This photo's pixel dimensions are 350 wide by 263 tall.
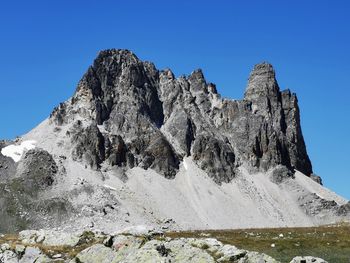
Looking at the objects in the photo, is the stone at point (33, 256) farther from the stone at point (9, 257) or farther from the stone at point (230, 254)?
the stone at point (230, 254)

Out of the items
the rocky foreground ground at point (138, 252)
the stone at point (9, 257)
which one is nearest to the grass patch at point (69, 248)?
the rocky foreground ground at point (138, 252)

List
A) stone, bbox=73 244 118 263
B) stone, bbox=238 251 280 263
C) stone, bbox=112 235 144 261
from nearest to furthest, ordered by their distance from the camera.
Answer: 1. stone, bbox=238 251 280 263
2. stone, bbox=112 235 144 261
3. stone, bbox=73 244 118 263

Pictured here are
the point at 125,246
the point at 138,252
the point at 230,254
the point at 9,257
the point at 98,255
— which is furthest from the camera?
the point at 9,257

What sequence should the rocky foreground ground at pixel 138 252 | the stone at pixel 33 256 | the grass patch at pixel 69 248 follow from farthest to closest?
the grass patch at pixel 69 248 → the stone at pixel 33 256 → the rocky foreground ground at pixel 138 252

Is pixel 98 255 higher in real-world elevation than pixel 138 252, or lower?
lower

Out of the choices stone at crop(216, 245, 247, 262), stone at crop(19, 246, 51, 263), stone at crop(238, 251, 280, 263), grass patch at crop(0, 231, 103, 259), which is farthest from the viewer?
grass patch at crop(0, 231, 103, 259)

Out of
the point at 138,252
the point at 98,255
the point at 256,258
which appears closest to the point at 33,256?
the point at 98,255

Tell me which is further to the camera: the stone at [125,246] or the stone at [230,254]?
the stone at [230,254]

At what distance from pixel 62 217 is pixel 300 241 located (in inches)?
4818

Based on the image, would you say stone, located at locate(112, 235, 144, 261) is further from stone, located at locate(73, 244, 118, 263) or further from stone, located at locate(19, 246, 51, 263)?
stone, located at locate(19, 246, 51, 263)

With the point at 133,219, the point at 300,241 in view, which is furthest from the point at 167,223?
the point at 300,241

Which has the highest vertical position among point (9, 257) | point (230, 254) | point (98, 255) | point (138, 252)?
point (230, 254)

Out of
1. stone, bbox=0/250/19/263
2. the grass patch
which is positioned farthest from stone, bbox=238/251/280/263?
stone, bbox=0/250/19/263

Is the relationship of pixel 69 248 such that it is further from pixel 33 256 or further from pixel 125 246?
pixel 125 246
